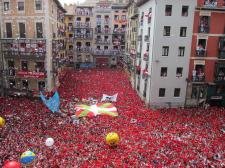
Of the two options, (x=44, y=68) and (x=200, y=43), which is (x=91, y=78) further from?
(x=200, y=43)

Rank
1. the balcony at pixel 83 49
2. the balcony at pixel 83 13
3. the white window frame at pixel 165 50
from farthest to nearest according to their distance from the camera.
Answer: the balcony at pixel 83 49 < the balcony at pixel 83 13 < the white window frame at pixel 165 50

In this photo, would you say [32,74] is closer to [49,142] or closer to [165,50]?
[49,142]

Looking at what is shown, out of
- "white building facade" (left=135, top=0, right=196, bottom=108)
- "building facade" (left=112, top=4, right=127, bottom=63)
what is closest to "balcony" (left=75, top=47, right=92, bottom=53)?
"building facade" (left=112, top=4, right=127, bottom=63)

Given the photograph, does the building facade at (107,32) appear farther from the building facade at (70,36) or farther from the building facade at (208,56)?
the building facade at (208,56)

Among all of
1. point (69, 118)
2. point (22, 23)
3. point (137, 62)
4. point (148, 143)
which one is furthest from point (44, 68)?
point (148, 143)

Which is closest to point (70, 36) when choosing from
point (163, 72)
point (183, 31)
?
point (163, 72)

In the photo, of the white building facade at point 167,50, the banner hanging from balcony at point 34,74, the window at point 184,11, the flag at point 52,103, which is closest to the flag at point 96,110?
the flag at point 52,103
